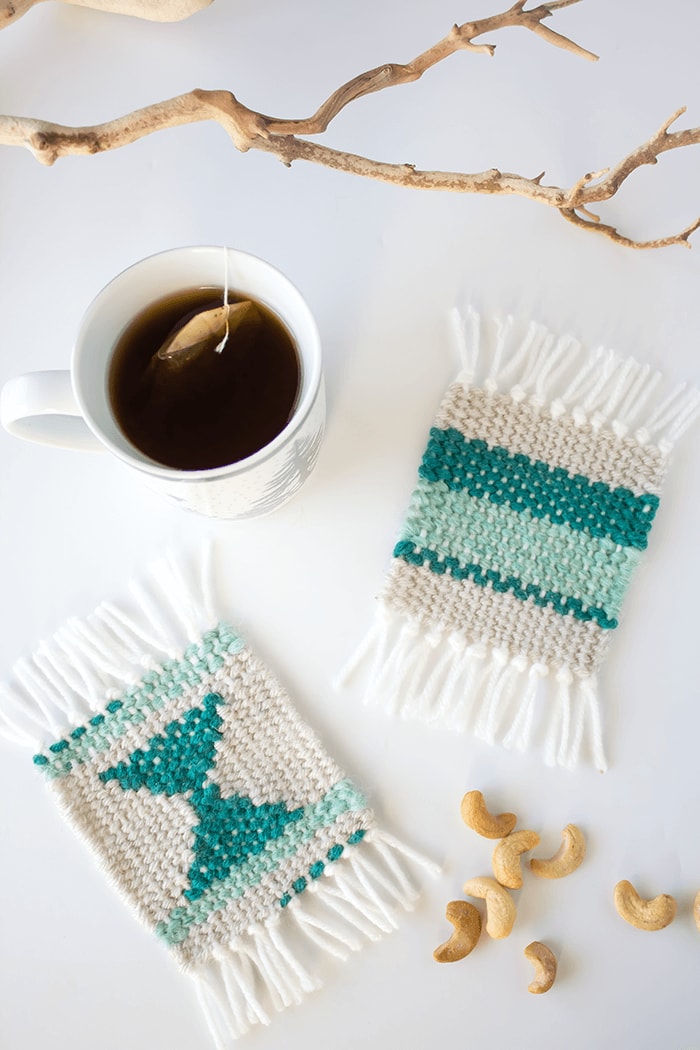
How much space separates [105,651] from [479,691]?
30cm

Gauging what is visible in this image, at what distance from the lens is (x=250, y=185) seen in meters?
0.73

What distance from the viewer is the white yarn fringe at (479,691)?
26.8 inches

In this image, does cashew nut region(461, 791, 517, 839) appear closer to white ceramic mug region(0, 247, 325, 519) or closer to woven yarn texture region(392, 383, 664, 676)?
woven yarn texture region(392, 383, 664, 676)

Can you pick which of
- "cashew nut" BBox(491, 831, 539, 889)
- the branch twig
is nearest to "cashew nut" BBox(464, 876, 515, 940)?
"cashew nut" BBox(491, 831, 539, 889)

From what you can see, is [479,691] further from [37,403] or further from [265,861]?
[37,403]

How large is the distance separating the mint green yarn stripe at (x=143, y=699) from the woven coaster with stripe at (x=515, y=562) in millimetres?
103

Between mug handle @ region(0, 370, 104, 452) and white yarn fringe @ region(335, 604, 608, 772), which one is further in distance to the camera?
white yarn fringe @ region(335, 604, 608, 772)

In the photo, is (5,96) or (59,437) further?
(5,96)

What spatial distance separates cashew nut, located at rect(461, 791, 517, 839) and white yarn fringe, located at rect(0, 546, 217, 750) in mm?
246

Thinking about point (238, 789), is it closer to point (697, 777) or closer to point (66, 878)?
point (66, 878)

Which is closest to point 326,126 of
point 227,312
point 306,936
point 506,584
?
point 227,312

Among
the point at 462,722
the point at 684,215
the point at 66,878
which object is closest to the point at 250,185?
the point at 684,215

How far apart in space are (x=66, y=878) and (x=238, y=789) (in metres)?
0.15

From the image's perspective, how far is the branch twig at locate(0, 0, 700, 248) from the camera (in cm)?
55
